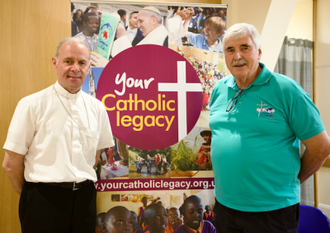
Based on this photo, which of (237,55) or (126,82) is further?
(126,82)

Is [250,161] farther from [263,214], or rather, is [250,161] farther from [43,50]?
Answer: [43,50]

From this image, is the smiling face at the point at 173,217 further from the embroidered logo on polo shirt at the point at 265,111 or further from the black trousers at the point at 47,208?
the embroidered logo on polo shirt at the point at 265,111

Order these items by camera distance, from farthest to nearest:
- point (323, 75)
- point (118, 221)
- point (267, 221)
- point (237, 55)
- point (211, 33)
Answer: point (323, 75) < point (211, 33) < point (118, 221) < point (237, 55) < point (267, 221)

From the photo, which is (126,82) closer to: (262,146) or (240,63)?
(240,63)

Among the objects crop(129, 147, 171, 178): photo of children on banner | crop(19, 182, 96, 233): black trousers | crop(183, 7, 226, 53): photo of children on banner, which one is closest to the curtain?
crop(183, 7, 226, 53): photo of children on banner

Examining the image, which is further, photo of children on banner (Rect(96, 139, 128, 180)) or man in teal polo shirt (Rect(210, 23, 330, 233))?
photo of children on banner (Rect(96, 139, 128, 180))

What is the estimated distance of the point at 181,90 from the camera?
6.45 feet

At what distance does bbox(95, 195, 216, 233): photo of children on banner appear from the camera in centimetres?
190

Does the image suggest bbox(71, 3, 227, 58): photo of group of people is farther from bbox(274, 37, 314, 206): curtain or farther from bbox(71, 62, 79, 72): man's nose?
bbox(274, 37, 314, 206): curtain

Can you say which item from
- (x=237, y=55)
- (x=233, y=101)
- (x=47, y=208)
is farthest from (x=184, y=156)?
(x=47, y=208)

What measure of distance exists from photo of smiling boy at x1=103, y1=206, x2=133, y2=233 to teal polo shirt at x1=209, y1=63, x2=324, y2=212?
926 mm

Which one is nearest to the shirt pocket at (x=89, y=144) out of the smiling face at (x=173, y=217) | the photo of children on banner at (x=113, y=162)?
the photo of children on banner at (x=113, y=162)

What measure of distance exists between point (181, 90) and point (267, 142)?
0.88 metres

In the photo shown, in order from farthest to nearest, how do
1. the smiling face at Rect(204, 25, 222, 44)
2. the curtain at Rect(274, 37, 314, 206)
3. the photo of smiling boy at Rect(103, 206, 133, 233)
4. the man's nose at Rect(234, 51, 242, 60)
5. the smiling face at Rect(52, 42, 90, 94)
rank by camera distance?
1. the curtain at Rect(274, 37, 314, 206)
2. the smiling face at Rect(204, 25, 222, 44)
3. the photo of smiling boy at Rect(103, 206, 133, 233)
4. the smiling face at Rect(52, 42, 90, 94)
5. the man's nose at Rect(234, 51, 242, 60)
